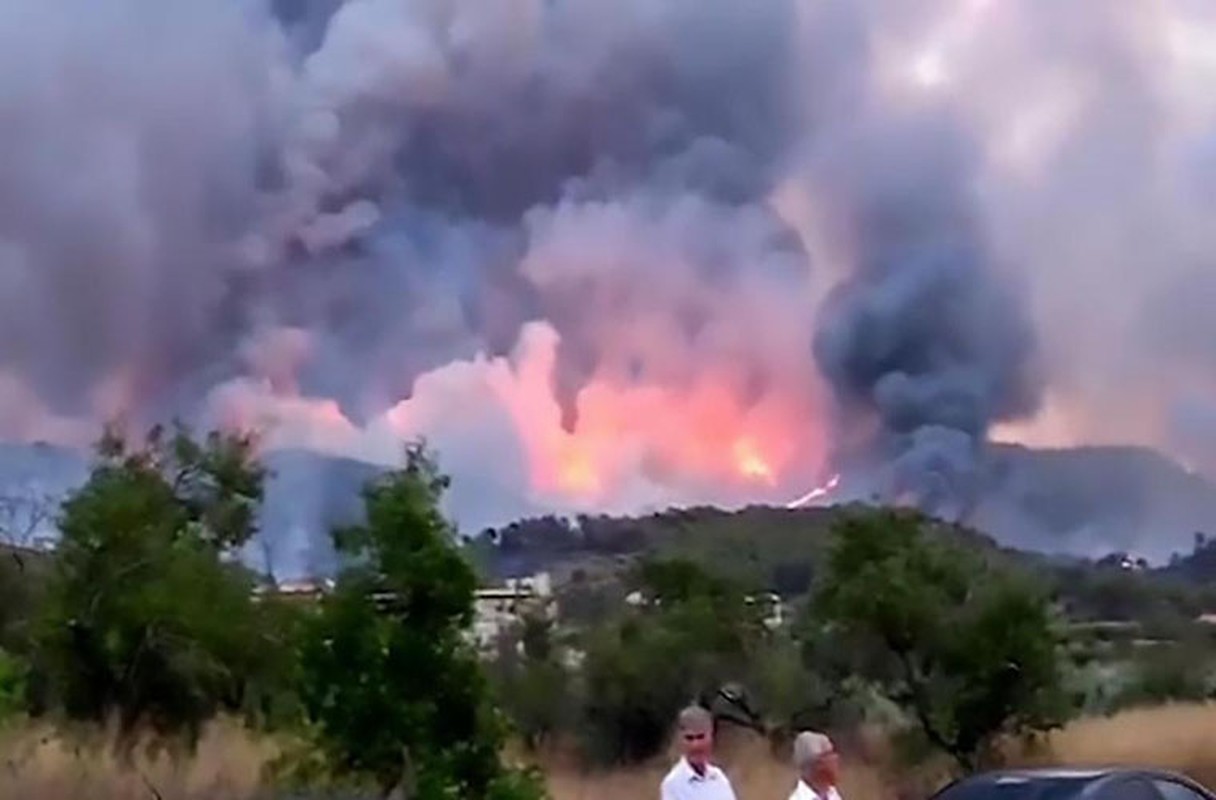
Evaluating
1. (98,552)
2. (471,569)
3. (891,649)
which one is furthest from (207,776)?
(891,649)

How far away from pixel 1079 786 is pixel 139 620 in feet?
47.7

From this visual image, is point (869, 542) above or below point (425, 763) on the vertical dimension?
above

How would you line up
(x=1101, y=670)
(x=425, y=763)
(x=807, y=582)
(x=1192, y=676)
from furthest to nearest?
1. (x=1192, y=676)
2. (x=1101, y=670)
3. (x=807, y=582)
4. (x=425, y=763)

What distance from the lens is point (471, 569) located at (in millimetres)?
21109

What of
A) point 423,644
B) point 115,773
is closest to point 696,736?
point 423,644

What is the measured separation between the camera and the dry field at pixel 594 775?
22000 mm

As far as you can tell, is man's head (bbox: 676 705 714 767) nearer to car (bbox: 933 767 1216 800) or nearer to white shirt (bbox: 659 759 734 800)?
white shirt (bbox: 659 759 734 800)

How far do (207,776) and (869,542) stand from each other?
10.4 metres

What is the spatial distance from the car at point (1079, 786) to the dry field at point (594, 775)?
30.1 feet

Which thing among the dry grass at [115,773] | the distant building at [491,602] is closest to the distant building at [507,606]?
the distant building at [491,602]

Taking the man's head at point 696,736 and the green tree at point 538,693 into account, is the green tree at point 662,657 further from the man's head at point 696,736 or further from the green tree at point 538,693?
the man's head at point 696,736

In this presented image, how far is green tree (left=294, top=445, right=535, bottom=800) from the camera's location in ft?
67.2

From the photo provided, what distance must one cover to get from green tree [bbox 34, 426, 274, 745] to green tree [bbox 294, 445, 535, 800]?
14.3 ft

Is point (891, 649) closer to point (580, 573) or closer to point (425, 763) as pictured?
point (425, 763)
